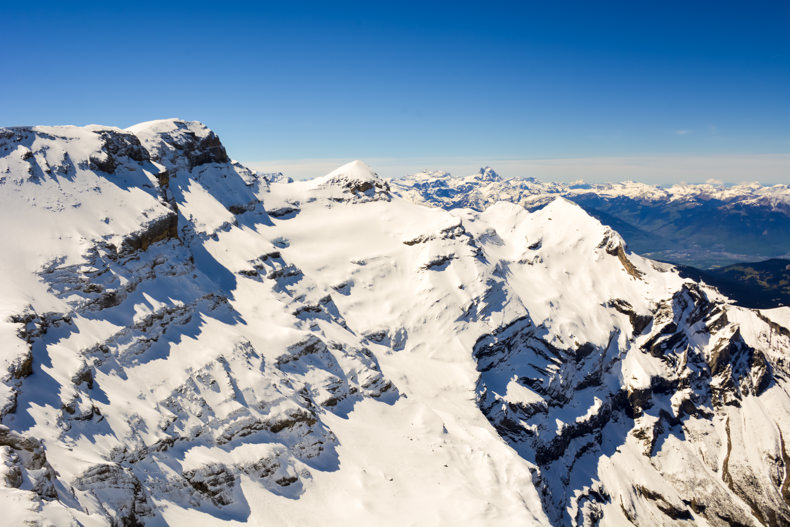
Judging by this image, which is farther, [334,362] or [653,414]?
[653,414]

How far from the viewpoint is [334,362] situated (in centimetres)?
7875

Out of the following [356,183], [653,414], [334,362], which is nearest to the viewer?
[334,362]

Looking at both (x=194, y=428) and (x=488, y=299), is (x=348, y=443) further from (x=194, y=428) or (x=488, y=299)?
(x=488, y=299)

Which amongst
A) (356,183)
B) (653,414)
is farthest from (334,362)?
(653,414)

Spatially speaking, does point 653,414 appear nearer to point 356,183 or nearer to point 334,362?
point 334,362

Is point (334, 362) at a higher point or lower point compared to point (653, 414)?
higher

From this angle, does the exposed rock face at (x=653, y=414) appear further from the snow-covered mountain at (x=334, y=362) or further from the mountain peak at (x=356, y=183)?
the mountain peak at (x=356, y=183)

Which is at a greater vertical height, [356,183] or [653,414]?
[356,183]

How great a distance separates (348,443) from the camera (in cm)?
6488

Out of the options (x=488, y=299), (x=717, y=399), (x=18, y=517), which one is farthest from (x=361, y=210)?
(x=717, y=399)

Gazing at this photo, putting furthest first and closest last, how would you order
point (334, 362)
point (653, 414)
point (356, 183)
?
1. point (653, 414)
2. point (356, 183)
3. point (334, 362)

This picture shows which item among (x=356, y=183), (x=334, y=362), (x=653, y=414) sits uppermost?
(x=356, y=183)

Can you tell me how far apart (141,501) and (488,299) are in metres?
93.9

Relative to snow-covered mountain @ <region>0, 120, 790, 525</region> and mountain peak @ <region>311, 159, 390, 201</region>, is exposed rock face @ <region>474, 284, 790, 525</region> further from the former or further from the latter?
mountain peak @ <region>311, 159, 390, 201</region>
